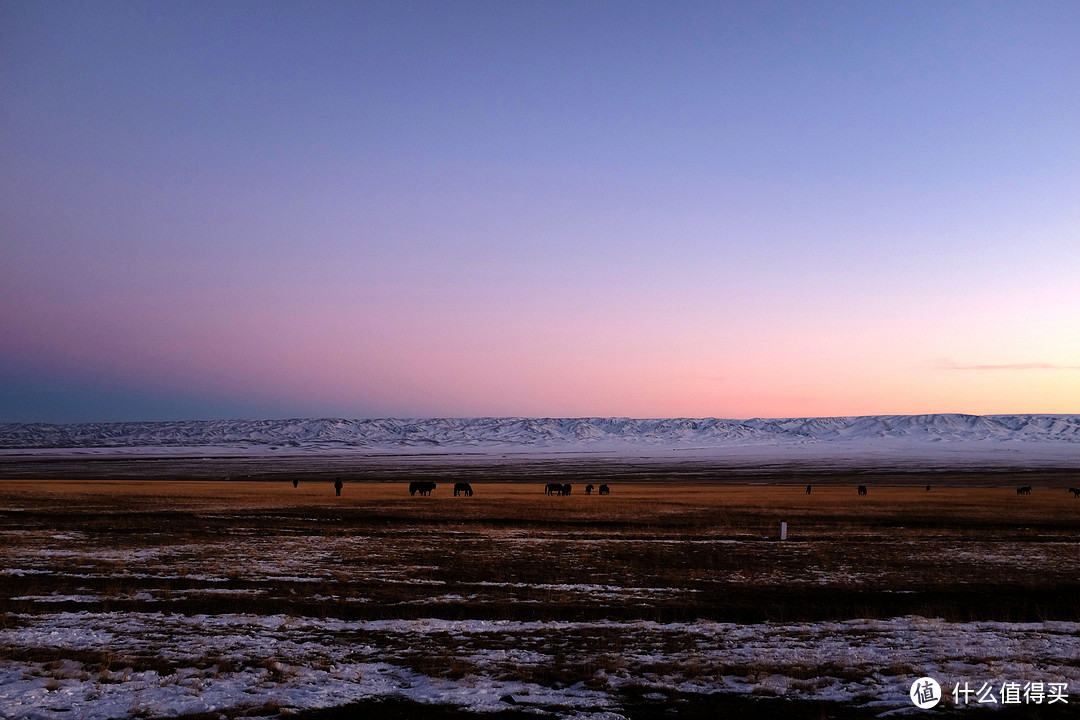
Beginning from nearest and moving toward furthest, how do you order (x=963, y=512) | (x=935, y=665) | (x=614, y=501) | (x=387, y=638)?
1. (x=935, y=665)
2. (x=387, y=638)
3. (x=963, y=512)
4. (x=614, y=501)

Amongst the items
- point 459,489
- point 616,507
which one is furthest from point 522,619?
point 459,489

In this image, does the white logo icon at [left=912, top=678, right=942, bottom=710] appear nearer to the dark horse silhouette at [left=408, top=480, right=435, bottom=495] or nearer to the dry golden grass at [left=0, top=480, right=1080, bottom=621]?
the dry golden grass at [left=0, top=480, right=1080, bottom=621]

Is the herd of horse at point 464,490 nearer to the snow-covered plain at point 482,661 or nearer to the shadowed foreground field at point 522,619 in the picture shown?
the shadowed foreground field at point 522,619

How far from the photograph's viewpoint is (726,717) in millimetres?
8625

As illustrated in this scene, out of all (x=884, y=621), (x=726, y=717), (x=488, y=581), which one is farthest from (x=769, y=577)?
(x=726, y=717)

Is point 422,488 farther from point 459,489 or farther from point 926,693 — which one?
point 926,693

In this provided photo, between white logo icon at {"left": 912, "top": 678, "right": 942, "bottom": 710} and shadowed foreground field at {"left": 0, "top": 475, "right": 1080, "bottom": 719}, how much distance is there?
16 centimetres

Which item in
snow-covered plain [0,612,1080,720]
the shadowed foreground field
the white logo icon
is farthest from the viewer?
the shadowed foreground field

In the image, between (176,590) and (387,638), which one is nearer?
(387,638)

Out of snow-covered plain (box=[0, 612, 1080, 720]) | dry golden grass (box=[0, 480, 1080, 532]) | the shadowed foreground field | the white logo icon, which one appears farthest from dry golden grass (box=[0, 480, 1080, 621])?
the white logo icon

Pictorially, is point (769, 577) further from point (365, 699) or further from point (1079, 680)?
point (365, 699)

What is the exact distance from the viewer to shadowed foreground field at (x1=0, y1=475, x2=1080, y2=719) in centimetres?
926

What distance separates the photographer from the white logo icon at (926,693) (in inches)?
351

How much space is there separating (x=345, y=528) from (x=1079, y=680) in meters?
25.1
